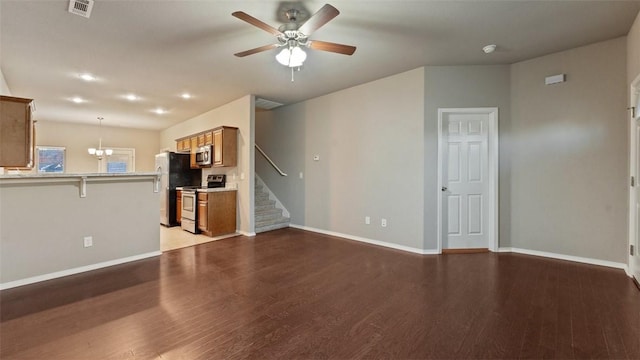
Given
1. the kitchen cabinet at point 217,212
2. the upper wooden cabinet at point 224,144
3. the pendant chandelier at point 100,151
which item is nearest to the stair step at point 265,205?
the kitchen cabinet at point 217,212

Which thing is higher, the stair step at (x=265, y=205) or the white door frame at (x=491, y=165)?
the white door frame at (x=491, y=165)

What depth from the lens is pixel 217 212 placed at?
204 inches

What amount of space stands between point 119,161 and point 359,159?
8292mm

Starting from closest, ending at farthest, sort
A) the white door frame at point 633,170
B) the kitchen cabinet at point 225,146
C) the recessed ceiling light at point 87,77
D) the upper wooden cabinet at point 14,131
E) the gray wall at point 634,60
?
1. the gray wall at point 634,60
2. the white door frame at point 633,170
3. the upper wooden cabinet at point 14,131
4. the recessed ceiling light at point 87,77
5. the kitchen cabinet at point 225,146

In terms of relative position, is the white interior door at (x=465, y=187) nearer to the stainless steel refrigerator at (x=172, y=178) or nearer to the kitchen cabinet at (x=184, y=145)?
the stainless steel refrigerator at (x=172, y=178)

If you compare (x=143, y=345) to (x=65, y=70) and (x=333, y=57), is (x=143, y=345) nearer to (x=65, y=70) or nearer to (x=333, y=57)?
(x=333, y=57)

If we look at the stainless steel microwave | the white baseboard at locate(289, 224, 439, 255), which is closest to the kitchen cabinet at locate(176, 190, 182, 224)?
the stainless steel microwave

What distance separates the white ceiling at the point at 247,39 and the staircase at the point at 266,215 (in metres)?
2.58

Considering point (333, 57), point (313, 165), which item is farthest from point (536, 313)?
point (313, 165)

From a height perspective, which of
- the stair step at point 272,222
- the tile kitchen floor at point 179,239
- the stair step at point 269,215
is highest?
the stair step at point 269,215

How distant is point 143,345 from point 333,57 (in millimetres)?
3546

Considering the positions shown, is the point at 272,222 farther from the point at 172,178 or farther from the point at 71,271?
the point at 71,271

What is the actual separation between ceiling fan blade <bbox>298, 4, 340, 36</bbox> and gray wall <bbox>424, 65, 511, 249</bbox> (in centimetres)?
228

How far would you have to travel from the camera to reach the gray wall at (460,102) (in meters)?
3.96
